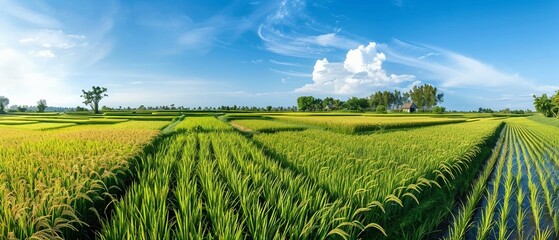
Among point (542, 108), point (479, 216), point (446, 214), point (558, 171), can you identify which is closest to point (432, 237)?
point (446, 214)

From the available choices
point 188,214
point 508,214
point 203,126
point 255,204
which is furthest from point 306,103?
point 188,214

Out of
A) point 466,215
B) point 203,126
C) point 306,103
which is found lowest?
point 466,215

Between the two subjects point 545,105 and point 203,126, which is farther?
point 545,105

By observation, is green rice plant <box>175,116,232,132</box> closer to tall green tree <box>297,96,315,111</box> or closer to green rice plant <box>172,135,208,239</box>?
green rice plant <box>172,135,208,239</box>

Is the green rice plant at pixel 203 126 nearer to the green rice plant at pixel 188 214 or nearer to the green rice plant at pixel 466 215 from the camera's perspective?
the green rice plant at pixel 188 214

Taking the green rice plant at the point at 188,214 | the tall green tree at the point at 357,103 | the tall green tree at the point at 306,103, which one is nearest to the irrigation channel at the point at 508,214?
the green rice plant at the point at 188,214

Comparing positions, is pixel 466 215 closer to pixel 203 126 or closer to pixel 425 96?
pixel 203 126

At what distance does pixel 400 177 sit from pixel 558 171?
8.42m

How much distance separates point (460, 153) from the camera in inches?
355

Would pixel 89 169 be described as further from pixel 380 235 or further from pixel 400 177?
pixel 400 177

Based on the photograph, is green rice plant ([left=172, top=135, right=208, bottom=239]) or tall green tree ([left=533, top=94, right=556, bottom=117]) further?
tall green tree ([left=533, top=94, right=556, bottom=117])

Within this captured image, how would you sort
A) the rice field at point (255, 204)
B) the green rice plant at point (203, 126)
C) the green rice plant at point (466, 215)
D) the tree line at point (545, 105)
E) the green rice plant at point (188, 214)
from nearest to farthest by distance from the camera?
the green rice plant at point (188, 214)
the rice field at point (255, 204)
the green rice plant at point (466, 215)
the green rice plant at point (203, 126)
the tree line at point (545, 105)

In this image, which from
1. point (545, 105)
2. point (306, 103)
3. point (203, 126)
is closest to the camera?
point (203, 126)

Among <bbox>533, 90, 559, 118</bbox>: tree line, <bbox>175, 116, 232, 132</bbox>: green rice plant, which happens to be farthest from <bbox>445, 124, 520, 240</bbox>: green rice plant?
<bbox>533, 90, 559, 118</bbox>: tree line
